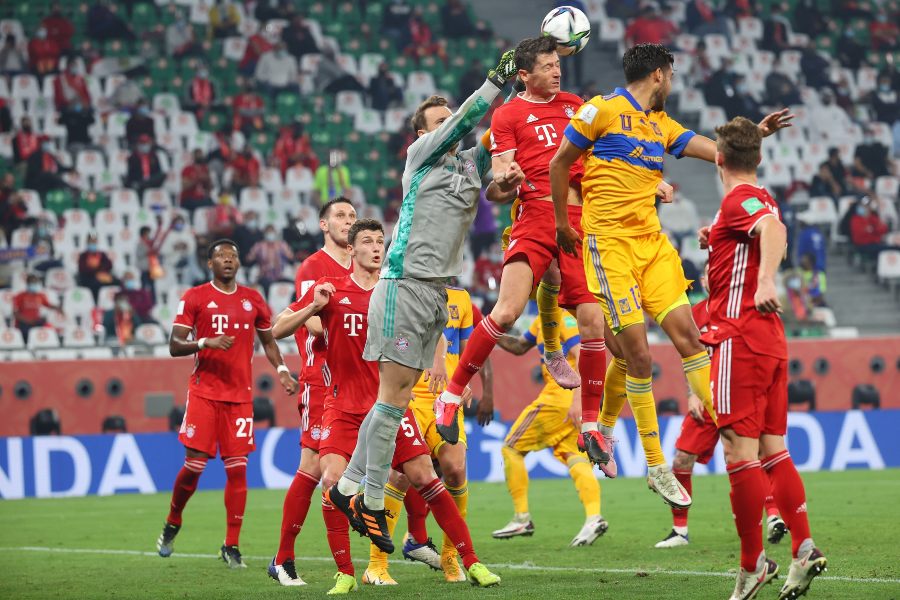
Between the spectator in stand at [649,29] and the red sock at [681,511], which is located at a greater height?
the spectator in stand at [649,29]

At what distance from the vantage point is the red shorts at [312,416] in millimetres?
9672

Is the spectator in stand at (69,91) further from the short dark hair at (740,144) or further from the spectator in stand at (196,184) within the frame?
the short dark hair at (740,144)

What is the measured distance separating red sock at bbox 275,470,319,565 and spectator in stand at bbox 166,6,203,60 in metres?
17.9

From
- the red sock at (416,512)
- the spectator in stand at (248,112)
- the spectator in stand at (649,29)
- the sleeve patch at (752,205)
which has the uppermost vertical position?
the spectator in stand at (649,29)

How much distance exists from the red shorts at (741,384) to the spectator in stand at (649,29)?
21375mm

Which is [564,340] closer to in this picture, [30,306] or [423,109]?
[423,109]

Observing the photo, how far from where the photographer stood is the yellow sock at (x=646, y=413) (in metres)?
8.95

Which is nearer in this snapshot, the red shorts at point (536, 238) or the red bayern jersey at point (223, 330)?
the red shorts at point (536, 238)

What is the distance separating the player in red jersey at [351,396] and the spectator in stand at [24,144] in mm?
Answer: 15352

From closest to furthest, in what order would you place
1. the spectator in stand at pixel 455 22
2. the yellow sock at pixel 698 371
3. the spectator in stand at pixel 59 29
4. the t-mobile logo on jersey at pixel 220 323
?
the yellow sock at pixel 698 371
the t-mobile logo on jersey at pixel 220 323
the spectator in stand at pixel 59 29
the spectator in stand at pixel 455 22

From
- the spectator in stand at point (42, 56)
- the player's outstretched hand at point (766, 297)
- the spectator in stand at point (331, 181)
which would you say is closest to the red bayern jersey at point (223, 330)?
the player's outstretched hand at point (766, 297)

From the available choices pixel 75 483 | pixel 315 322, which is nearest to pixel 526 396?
pixel 75 483

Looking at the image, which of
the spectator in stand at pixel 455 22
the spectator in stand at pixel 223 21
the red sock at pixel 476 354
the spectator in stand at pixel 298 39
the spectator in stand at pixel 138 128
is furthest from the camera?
the spectator in stand at pixel 455 22

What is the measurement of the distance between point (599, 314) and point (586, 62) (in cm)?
2005
